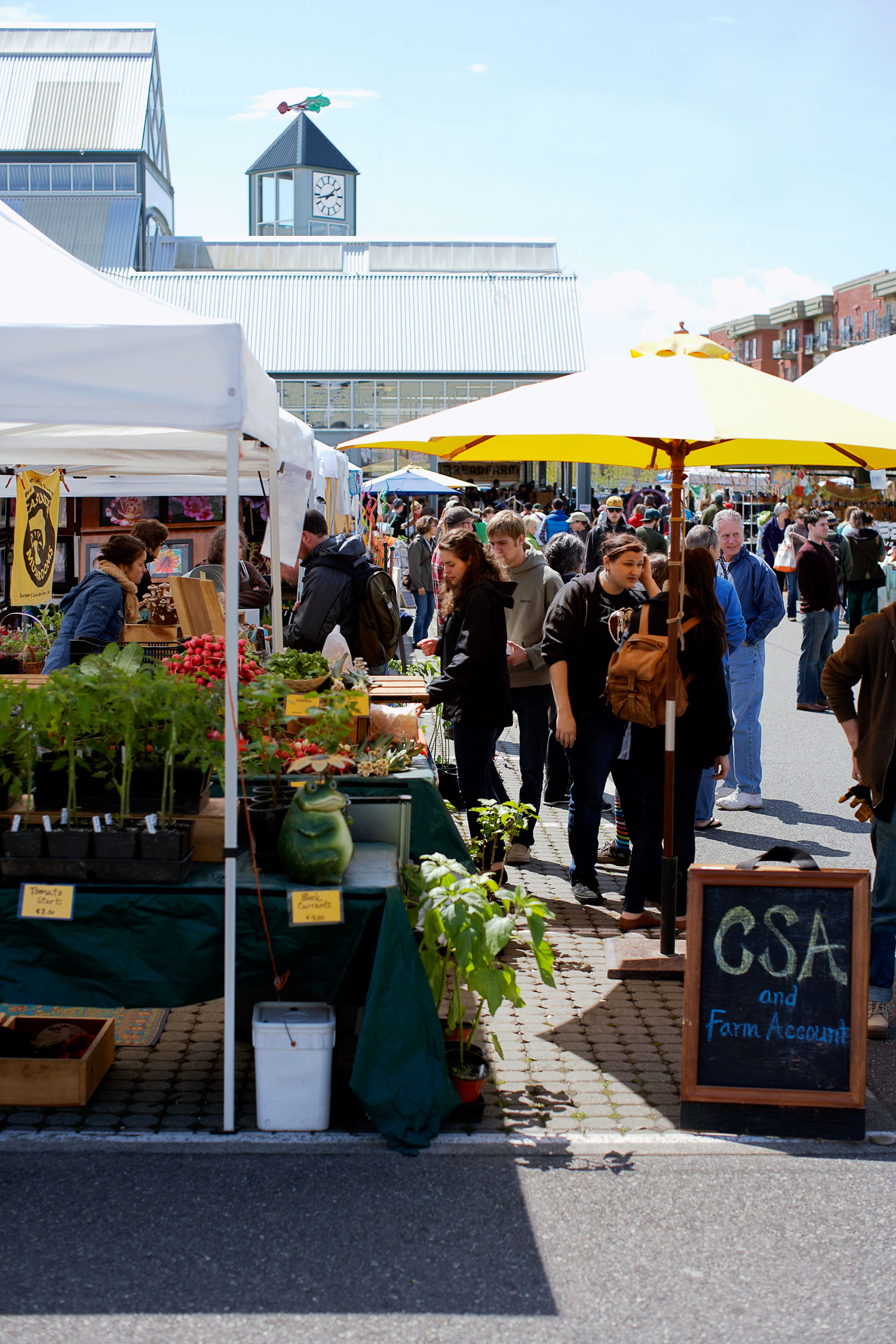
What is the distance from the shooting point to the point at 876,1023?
446 centimetres

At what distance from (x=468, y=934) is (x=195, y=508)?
8381 mm

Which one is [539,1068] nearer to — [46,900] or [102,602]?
[46,900]

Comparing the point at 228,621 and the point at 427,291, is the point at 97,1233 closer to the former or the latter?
the point at 228,621

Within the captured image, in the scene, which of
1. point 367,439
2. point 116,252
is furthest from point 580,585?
point 116,252

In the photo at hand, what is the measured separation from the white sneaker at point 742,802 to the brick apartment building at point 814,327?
154 feet

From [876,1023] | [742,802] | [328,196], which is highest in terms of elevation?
[328,196]

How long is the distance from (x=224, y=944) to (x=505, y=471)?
140 ft

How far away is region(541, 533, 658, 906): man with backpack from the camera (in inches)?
215

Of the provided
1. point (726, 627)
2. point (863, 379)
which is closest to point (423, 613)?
point (726, 627)

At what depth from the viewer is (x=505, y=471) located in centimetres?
4538

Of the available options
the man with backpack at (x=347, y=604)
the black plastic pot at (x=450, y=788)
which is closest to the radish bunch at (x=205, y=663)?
the black plastic pot at (x=450, y=788)

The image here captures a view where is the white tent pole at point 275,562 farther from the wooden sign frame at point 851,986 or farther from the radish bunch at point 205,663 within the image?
the wooden sign frame at point 851,986

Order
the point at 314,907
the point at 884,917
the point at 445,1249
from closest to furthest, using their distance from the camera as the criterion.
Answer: the point at 445,1249
the point at 314,907
the point at 884,917

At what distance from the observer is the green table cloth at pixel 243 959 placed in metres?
3.61
